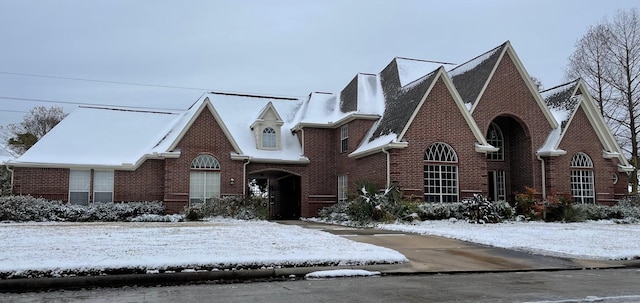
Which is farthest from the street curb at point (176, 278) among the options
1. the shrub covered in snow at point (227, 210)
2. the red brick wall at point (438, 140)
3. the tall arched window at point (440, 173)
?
the shrub covered in snow at point (227, 210)

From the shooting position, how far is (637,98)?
37.1m

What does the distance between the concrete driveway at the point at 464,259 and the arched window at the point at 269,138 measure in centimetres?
1520

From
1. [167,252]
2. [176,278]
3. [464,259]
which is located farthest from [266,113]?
[176,278]

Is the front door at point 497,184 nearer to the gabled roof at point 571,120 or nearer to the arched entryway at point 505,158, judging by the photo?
the arched entryway at point 505,158

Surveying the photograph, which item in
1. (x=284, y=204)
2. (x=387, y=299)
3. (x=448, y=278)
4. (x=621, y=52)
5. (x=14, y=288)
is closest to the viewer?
(x=387, y=299)

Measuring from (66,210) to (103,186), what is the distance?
2.80m

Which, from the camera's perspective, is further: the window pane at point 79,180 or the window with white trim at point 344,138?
the window with white trim at point 344,138

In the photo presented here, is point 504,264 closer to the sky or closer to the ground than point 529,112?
closer to the ground

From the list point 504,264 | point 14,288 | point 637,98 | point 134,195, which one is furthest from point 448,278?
point 637,98

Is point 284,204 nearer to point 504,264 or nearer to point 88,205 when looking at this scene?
point 88,205

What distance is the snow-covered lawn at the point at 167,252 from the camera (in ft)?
29.1

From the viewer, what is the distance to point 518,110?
2689cm

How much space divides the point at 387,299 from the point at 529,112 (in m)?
22.3

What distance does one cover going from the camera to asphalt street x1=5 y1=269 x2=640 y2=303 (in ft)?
23.8
